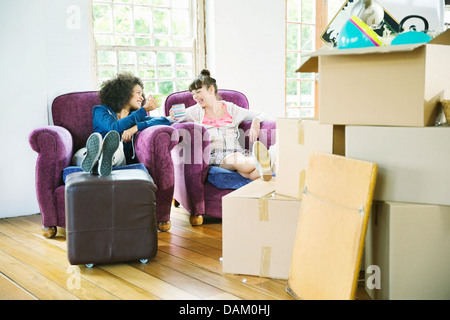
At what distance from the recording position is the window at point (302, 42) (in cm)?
537

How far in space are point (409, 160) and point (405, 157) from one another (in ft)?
0.06

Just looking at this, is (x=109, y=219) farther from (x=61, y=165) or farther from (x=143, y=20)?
(x=143, y=20)

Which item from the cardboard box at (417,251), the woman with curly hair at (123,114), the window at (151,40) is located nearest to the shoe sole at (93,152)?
the woman with curly hair at (123,114)

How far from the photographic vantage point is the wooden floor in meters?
2.19

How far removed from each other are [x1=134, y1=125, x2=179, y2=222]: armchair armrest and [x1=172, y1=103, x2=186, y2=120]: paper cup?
1.32ft

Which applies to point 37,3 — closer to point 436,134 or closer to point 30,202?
→ point 30,202

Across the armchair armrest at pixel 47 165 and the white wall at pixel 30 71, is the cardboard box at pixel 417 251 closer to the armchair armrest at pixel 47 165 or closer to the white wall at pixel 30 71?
the armchair armrest at pixel 47 165

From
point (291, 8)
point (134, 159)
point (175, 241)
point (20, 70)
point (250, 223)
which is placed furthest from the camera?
point (291, 8)

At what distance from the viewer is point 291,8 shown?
17.5 ft

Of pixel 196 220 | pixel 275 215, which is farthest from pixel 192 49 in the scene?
pixel 275 215

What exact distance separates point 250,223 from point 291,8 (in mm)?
3587

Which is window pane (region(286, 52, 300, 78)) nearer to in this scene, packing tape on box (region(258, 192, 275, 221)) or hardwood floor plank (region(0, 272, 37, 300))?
packing tape on box (region(258, 192, 275, 221))
